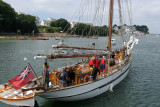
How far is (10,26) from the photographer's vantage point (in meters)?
94.4

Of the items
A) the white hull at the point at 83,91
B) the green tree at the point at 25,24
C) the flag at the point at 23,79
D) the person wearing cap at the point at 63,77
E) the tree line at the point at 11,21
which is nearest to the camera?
the flag at the point at 23,79

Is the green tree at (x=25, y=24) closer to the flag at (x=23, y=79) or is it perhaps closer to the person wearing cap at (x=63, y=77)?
the flag at (x=23, y=79)

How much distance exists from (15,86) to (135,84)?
12.8m

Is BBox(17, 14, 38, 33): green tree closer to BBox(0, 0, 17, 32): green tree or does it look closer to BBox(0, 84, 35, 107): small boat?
BBox(0, 0, 17, 32): green tree

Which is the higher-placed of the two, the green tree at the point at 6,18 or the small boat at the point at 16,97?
the green tree at the point at 6,18

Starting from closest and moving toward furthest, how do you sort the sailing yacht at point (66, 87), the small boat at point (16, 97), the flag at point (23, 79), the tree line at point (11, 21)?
the small boat at point (16, 97)
the sailing yacht at point (66, 87)
the flag at point (23, 79)
the tree line at point (11, 21)

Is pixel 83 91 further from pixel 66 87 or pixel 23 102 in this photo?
pixel 23 102

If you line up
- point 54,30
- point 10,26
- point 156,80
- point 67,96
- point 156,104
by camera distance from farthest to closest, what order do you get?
point 54,30
point 10,26
point 156,80
point 156,104
point 67,96

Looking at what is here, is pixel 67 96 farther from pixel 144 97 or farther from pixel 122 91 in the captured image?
pixel 144 97

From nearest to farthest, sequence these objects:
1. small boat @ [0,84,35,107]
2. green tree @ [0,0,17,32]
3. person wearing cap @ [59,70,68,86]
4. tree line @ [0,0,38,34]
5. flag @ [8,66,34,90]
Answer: small boat @ [0,84,35,107]
flag @ [8,66,34,90]
person wearing cap @ [59,70,68,86]
green tree @ [0,0,17,32]
tree line @ [0,0,38,34]

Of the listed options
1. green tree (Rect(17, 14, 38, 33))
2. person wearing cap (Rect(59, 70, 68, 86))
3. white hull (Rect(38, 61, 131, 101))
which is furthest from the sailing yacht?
green tree (Rect(17, 14, 38, 33))

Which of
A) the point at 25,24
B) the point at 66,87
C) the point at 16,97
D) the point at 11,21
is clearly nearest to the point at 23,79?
the point at 16,97

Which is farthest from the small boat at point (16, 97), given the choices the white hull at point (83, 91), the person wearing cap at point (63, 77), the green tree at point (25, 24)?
the green tree at point (25, 24)

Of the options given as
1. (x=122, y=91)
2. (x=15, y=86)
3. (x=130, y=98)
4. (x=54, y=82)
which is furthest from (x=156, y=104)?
(x=15, y=86)
